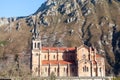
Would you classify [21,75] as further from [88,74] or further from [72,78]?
[88,74]

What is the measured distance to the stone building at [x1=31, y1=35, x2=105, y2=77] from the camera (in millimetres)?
154000

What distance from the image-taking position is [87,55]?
158m

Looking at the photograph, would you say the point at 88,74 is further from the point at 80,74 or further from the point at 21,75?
the point at 21,75

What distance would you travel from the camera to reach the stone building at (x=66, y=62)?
505ft

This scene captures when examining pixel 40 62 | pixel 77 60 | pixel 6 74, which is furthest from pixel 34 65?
pixel 6 74

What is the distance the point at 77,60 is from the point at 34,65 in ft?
56.5

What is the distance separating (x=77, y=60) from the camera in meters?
155

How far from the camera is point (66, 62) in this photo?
15650 cm

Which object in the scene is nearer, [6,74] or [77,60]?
[6,74]

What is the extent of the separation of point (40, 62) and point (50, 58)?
6828 mm

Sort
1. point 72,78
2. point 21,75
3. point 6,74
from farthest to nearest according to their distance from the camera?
point 72,78 → point 6,74 → point 21,75

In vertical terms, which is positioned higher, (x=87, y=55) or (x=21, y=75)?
(x=87, y=55)

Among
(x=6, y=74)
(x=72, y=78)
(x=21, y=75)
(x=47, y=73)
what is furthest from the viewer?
(x=47, y=73)

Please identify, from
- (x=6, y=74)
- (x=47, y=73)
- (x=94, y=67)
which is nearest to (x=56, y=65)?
(x=47, y=73)
